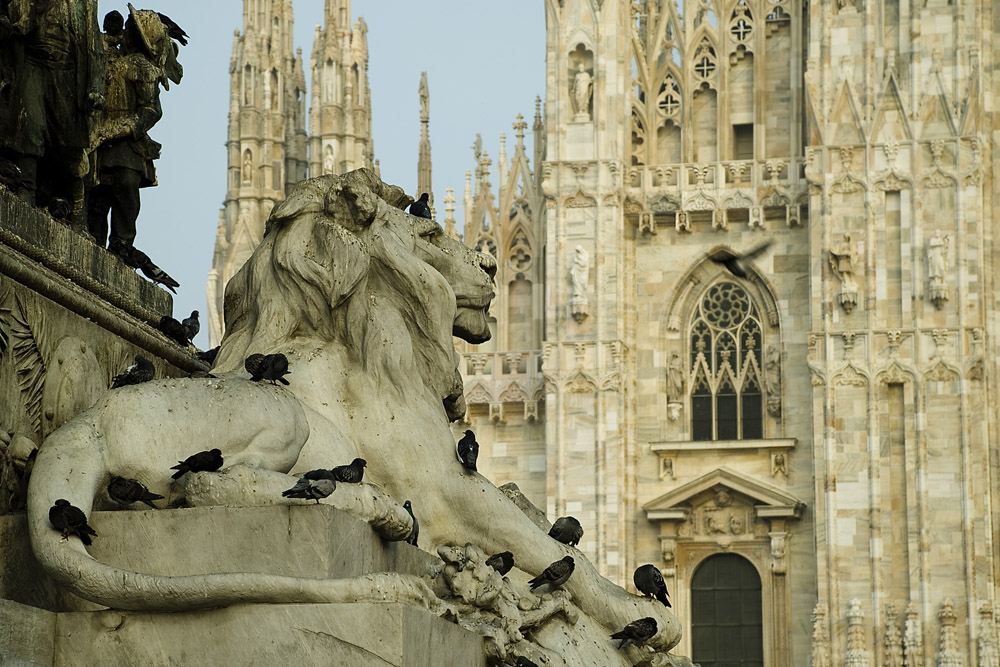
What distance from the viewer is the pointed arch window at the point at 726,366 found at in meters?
28.9

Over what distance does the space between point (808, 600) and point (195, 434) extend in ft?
78.0

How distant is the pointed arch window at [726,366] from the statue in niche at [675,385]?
19cm

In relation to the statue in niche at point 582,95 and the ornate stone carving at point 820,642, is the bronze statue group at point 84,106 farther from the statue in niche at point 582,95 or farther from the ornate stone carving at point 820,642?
the statue in niche at point 582,95

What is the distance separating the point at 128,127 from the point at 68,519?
1.99m

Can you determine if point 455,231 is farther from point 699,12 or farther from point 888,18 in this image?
point 888,18

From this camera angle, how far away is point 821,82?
2808 cm

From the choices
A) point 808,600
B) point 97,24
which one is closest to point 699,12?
point 808,600

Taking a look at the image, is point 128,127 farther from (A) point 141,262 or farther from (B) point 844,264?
(B) point 844,264

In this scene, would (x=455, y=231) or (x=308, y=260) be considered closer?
(x=308, y=260)

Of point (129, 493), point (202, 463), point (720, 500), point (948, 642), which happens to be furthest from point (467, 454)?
point (720, 500)

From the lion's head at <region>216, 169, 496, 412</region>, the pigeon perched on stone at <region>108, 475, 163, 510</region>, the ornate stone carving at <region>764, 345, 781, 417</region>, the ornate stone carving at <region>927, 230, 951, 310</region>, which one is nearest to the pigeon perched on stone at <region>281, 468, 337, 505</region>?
the pigeon perched on stone at <region>108, 475, 163, 510</region>

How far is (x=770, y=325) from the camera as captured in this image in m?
29.1

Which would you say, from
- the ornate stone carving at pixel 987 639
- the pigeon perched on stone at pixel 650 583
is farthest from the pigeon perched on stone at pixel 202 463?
the ornate stone carving at pixel 987 639

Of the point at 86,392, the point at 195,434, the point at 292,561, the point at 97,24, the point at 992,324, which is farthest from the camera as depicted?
the point at 992,324
